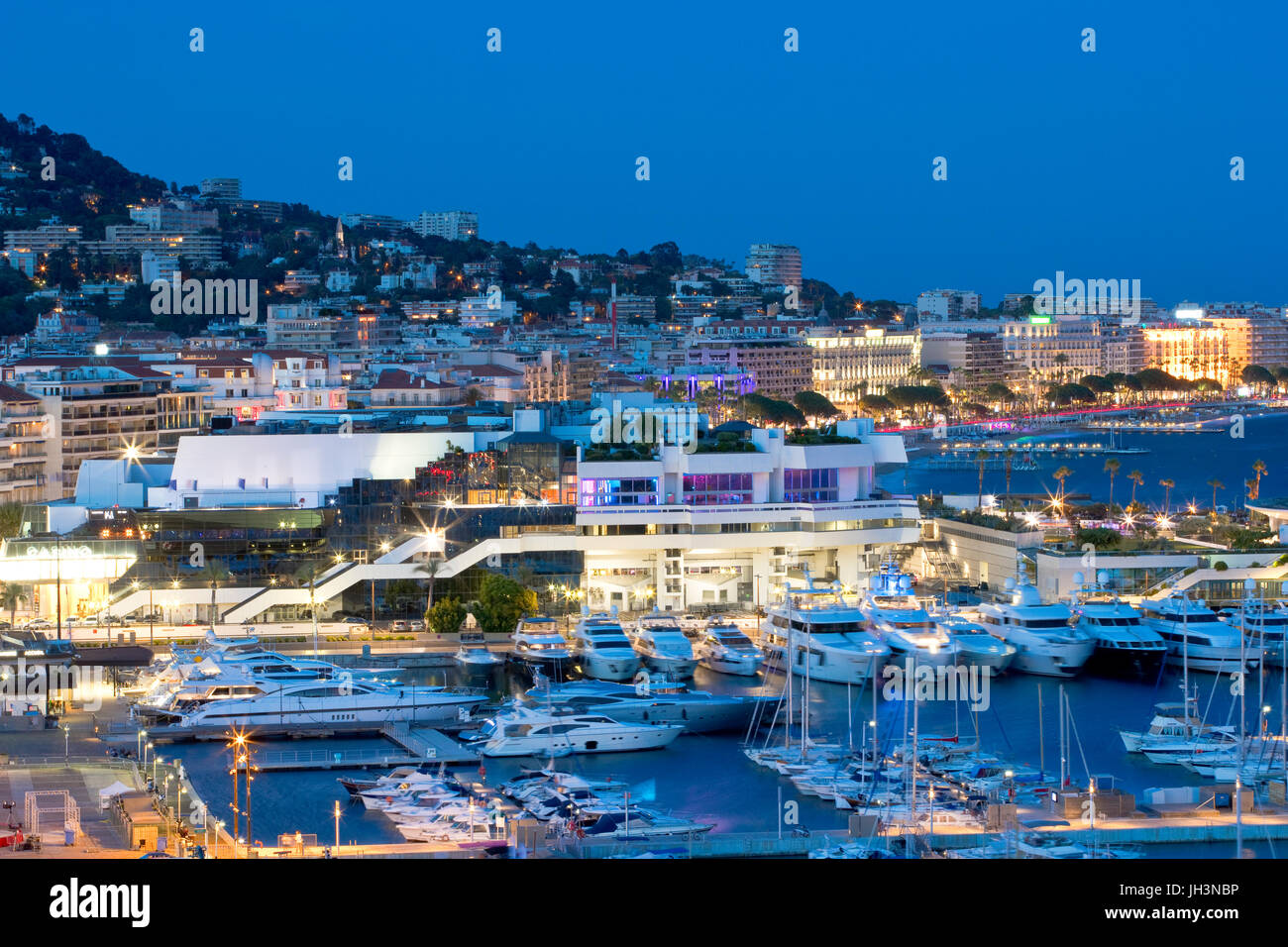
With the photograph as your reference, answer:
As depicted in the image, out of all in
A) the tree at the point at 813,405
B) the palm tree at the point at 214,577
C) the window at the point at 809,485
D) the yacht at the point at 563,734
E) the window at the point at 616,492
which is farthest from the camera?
the tree at the point at 813,405

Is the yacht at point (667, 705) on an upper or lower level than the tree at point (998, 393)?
lower

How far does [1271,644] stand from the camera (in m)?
14.8

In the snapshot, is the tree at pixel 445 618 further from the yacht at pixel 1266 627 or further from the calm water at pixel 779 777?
the yacht at pixel 1266 627

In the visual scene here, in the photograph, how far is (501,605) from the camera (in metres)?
15.5

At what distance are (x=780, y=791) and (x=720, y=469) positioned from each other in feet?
22.5

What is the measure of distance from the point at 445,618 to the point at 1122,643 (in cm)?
543

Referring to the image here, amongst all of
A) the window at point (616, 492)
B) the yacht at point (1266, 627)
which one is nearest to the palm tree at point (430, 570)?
the window at point (616, 492)

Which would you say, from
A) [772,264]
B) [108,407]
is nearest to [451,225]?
[772,264]

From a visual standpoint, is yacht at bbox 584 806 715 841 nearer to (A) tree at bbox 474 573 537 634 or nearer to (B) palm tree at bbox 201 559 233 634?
(A) tree at bbox 474 573 537 634

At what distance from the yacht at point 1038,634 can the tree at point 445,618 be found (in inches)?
169

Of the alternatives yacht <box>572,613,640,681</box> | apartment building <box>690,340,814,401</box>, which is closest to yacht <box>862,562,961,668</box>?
yacht <box>572,613,640,681</box>

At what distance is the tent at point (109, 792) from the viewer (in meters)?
9.16

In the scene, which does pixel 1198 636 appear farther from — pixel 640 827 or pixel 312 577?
pixel 312 577
